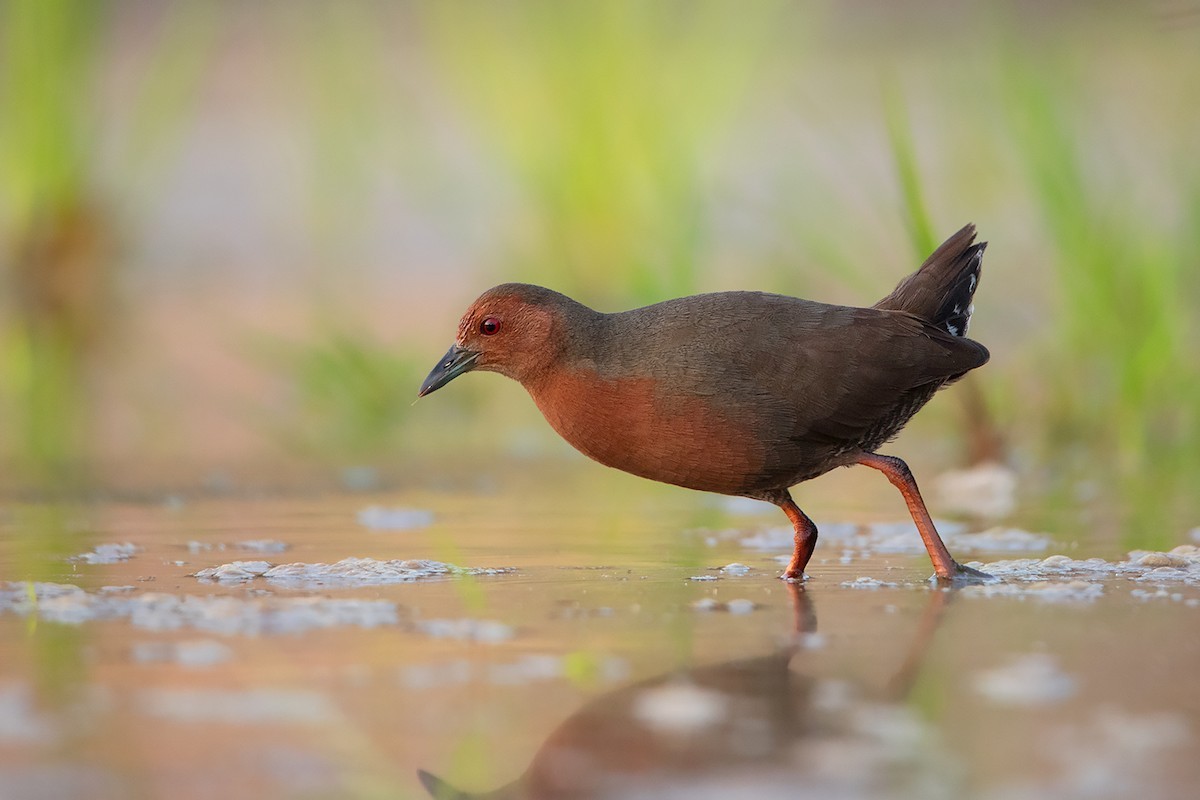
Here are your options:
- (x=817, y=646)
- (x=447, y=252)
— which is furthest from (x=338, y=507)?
(x=447, y=252)

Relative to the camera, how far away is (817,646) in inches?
121

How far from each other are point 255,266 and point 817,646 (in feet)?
32.7

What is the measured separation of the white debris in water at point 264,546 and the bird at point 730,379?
0.59 m

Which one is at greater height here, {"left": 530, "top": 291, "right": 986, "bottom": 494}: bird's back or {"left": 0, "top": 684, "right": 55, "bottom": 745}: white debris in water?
{"left": 530, "top": 291, "right": 986, "bottom": 494}: bird's back

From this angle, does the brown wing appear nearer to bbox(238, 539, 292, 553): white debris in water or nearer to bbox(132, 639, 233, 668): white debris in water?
bbox(238, 539, 292, 553): white debris in water

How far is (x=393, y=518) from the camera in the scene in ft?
17.0

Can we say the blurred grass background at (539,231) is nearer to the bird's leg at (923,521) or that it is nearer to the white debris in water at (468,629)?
the bird's leg at (923,521)

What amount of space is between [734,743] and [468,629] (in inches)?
36.2

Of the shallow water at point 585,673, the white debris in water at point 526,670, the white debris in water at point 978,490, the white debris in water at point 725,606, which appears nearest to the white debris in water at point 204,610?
the shallow water at point 585,673

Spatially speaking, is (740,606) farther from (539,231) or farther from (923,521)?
(539,231)

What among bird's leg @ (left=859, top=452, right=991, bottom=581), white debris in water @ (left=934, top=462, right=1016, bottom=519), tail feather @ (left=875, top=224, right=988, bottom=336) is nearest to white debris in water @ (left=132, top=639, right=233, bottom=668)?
bird's leg @ (left=859, top=452, right=991, bottom=581)

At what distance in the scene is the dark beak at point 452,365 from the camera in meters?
4.66

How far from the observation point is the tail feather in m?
4.88

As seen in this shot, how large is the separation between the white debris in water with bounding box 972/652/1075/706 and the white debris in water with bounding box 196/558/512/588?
147 centimetres
